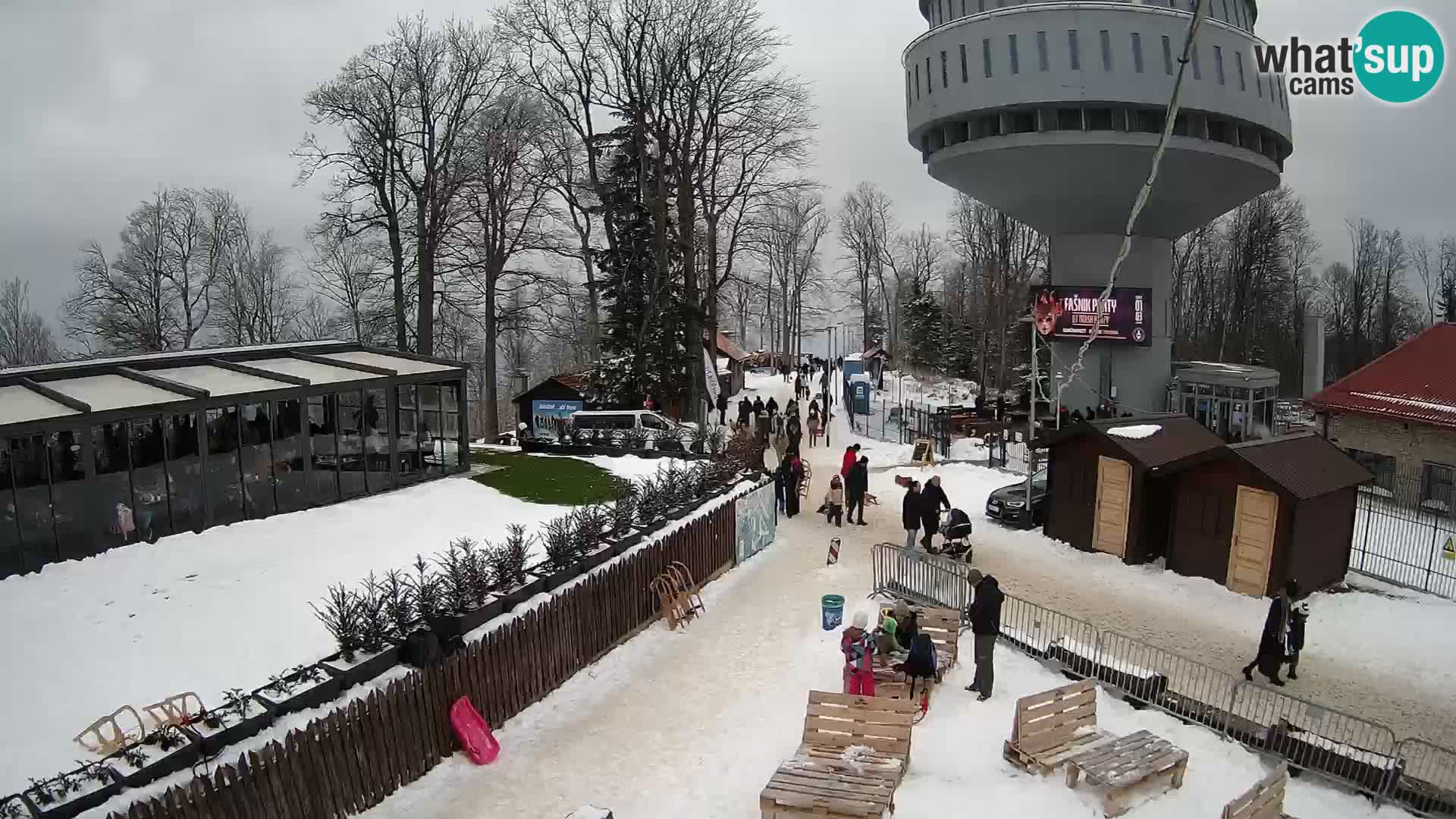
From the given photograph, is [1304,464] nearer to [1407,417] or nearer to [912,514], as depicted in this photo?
[912,514]

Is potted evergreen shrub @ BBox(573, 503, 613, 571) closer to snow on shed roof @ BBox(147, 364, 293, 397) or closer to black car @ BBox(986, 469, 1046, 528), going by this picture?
snow on shed roof @ BBox(147, 364, 293, 397)

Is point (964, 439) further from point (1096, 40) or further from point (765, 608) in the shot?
point (765, 608)

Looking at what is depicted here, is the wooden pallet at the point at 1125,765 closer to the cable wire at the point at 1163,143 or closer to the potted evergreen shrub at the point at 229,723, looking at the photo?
the potted evergreen shrub at the point at 229,723

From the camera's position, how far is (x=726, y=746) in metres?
10.2

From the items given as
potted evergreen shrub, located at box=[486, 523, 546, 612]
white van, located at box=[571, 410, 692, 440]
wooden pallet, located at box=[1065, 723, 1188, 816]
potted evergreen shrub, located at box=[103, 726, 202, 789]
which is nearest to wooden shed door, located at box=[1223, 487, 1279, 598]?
wooden pallet, located at box=[1065, 723, 1188, 816]

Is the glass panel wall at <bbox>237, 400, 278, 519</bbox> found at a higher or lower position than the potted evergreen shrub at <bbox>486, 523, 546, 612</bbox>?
higher

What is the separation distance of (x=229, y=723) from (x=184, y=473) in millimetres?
9645

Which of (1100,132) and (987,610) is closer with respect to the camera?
(987,610)

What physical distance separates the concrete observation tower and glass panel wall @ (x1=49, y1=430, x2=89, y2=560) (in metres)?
28.6

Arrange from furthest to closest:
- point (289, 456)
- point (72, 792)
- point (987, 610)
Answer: point (289, 456)
point (987, 610)
point (72, 792)

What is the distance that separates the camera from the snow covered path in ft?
28.8

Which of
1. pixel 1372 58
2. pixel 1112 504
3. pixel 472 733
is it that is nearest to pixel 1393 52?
pixel 1372 58

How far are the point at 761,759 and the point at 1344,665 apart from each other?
31.2ft

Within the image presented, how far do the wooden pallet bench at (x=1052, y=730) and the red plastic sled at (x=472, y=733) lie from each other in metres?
5.93
